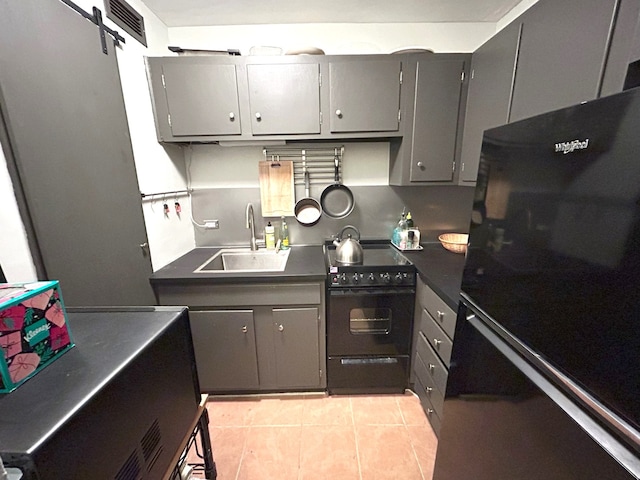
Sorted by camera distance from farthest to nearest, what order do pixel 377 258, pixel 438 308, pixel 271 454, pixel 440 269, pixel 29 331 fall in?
pixel 377 258 < pixel 440 269 < pixel 271 454 < pixel 438 308 < pixel 29 331

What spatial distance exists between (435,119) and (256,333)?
182cm

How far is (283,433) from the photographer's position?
159 cm

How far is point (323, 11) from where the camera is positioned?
1.68 meters

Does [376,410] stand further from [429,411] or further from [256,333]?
[256,333]

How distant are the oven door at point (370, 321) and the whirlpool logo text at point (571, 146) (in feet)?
3.90

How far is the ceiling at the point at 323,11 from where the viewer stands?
5.21 ft

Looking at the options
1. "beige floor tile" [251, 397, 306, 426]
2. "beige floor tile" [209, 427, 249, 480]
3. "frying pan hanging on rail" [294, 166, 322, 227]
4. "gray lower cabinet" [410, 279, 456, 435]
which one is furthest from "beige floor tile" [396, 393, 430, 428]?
"frying pan hanging on rail" [294, 166, 322, 227]

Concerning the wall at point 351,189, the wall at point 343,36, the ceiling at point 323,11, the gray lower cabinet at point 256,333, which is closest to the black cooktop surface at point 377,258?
the wall at point 351,189

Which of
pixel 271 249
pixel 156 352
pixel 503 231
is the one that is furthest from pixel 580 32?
pixel 271 249

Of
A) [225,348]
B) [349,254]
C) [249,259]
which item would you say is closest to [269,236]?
[249,259]

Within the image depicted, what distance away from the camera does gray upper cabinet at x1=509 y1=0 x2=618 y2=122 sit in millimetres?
804

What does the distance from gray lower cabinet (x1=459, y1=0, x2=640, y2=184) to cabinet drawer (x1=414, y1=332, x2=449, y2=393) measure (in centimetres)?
112

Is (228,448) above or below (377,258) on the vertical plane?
below

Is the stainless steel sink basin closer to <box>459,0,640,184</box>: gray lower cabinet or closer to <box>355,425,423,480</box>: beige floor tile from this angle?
<box>355,425,423,480</box>: beige floor tile
